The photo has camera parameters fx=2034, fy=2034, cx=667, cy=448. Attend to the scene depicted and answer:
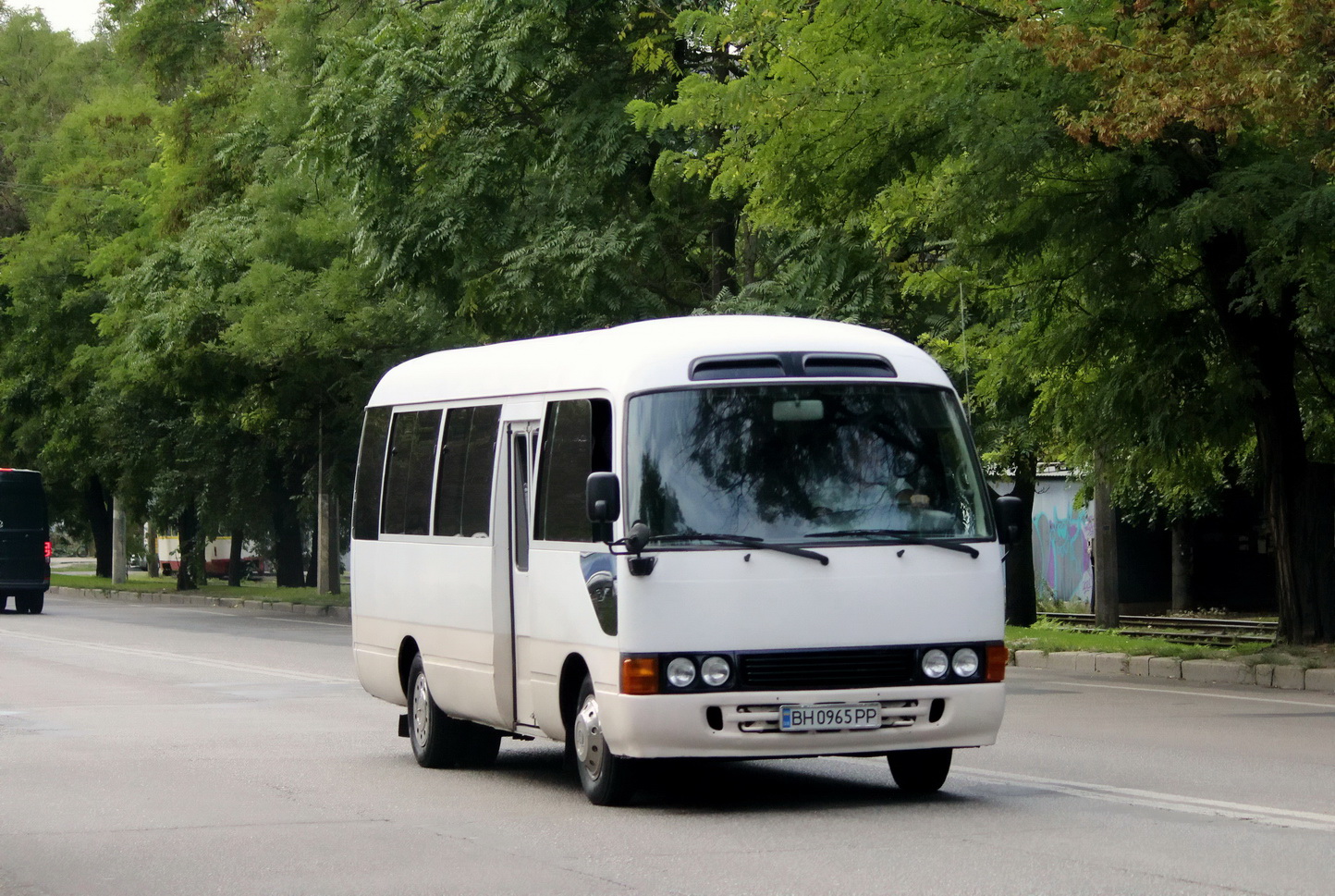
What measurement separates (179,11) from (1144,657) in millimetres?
31919

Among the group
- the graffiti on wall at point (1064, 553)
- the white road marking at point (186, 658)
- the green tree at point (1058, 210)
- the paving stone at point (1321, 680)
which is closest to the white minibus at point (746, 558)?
the green tree at point (1058, 210)

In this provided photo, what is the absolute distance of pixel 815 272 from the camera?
2552 centimetres

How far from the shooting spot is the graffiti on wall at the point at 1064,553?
147 ft

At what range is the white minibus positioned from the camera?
9.72 meters

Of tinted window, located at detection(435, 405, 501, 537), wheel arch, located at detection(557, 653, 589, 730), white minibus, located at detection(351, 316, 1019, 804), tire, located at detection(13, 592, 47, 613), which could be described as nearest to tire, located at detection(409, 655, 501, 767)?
tinted window, located at detection(435, 405, 501, 537)

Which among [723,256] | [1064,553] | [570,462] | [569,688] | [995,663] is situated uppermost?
[723,256]

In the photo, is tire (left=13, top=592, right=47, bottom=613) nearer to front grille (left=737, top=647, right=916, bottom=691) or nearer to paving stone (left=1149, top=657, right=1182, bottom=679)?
paving stone (left=1149, top=657, right=1182, bottom=679)

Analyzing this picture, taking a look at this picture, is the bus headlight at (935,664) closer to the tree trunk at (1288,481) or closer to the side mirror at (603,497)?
the side mirror at (603,497)

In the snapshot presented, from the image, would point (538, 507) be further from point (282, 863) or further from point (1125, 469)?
point (1125, 469)

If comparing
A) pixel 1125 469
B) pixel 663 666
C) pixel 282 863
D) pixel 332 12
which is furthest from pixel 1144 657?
pixel 332 12

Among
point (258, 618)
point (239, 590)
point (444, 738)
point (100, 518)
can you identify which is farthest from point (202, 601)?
point (444, 738)

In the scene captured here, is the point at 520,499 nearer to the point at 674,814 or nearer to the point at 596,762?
the point at 596,762

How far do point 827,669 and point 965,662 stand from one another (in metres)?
0.75

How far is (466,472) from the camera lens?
12336mm
